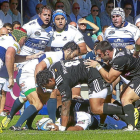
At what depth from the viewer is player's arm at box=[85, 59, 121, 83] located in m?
8.41

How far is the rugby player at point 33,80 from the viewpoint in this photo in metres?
8.64

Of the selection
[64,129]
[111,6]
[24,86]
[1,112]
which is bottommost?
[1,112]

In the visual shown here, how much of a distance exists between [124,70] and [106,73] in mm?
358

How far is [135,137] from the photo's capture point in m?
7.40

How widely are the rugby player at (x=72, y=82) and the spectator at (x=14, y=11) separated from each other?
6.06m

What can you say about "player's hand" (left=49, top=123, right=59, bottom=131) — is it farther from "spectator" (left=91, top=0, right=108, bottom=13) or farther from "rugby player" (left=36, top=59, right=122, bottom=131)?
"spectator" (left=91, top=0, right=108, bottom=13)

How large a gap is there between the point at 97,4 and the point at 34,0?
2011 millimetres

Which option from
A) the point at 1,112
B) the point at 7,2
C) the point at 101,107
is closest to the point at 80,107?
the point at 101,107

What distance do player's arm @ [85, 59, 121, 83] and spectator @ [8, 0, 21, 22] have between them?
20.1 ft

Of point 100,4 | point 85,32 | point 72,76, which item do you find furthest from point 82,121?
point 100,4

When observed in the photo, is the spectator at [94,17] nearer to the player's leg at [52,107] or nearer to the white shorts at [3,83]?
the white shorts at [3,83]

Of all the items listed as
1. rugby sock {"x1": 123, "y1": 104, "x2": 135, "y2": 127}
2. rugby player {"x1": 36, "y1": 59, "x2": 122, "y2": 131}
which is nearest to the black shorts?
rugby sock {"x1": 123, "y1": 104, "x2": 135, "y2": 127}

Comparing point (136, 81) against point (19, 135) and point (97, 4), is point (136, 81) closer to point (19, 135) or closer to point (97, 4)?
point (19, 135)

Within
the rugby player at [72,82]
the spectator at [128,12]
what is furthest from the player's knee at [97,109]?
the spectator at [128,12]
